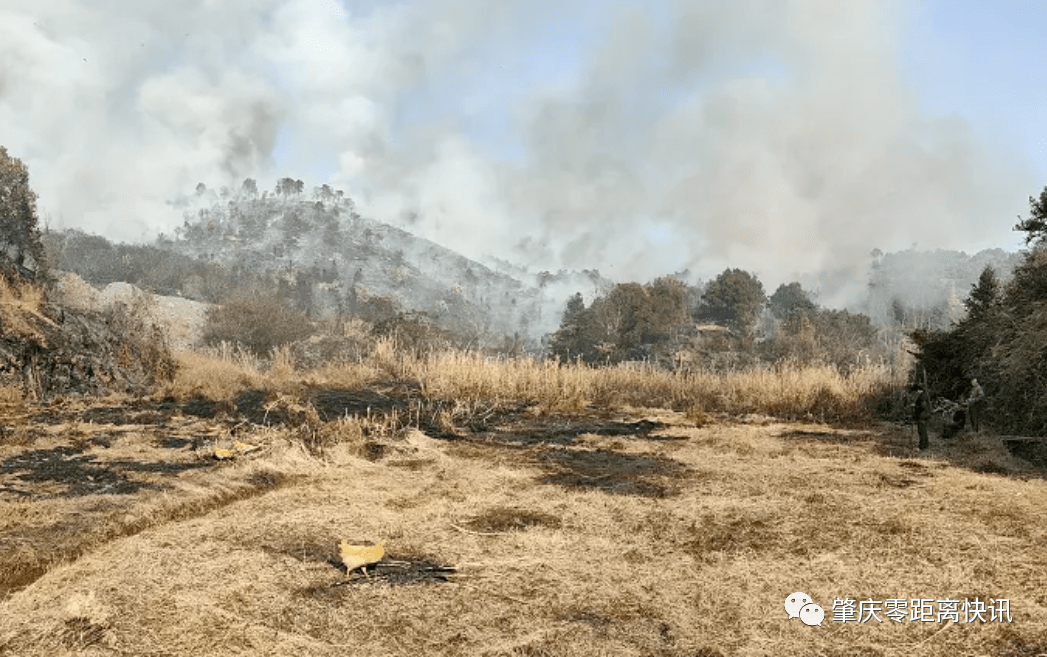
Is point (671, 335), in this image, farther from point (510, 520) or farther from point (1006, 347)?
point (510, 520)

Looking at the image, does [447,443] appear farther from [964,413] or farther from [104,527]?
[964,413]

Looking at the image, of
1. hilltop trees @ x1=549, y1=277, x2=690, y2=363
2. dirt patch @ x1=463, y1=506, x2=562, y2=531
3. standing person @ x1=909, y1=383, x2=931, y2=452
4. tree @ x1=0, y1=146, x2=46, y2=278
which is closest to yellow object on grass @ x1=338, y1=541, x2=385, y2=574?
dirt patch @ x1=463, y1=506, x2=562, y2=531

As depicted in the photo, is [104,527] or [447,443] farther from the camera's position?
[447,443]

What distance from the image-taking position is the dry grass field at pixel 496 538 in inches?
87.0

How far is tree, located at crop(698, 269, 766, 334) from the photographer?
92.5ft

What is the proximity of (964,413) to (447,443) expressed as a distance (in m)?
5.37

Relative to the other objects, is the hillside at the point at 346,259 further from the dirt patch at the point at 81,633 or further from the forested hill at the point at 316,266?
the dirt patch at the point at 81,633

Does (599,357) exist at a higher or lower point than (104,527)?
higher

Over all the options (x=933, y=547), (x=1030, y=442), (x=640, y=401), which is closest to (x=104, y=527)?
(x=933, y=547)

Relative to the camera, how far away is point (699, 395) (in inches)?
383

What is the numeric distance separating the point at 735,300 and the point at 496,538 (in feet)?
89.3
